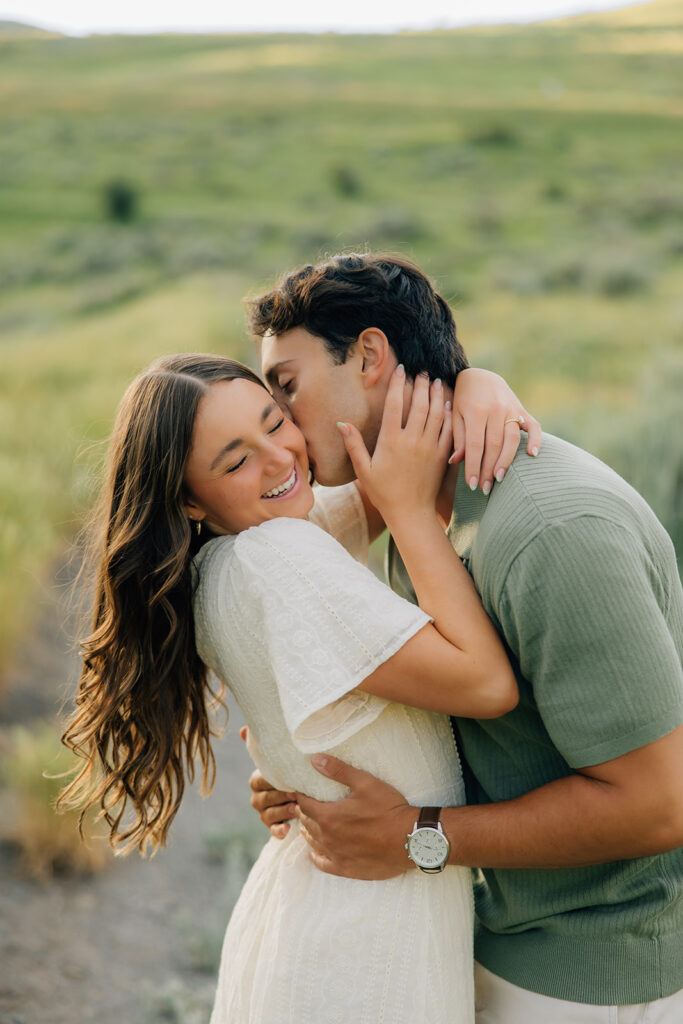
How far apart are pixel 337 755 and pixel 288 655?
0.96 feet

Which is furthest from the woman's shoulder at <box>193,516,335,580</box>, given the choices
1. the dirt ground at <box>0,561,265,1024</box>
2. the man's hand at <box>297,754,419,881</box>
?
the dirt ground at <box>0,561,265,1024</box>

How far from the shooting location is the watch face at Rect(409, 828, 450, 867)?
1.87 meters

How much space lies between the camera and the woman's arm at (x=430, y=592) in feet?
5.90

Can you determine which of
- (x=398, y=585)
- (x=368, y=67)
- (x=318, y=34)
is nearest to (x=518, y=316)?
(x=398, y=585)

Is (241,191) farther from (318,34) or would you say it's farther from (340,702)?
(318,34)

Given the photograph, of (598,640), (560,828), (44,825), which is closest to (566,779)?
(560,828)

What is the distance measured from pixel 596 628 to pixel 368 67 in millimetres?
84184

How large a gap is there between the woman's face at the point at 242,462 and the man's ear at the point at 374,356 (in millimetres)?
253

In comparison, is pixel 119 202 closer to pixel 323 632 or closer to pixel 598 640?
pixel 323 632

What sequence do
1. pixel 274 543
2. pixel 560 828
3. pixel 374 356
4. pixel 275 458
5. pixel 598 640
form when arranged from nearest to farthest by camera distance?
pixel 598 640 → pixel 560 828 → pixel 274 543 → pixel 275 458 → pixel 374 356

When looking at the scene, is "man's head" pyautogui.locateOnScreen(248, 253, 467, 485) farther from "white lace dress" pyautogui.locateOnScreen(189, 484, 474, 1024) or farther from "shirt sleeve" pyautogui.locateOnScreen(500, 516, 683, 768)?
"shirt sleeve" pyautogui.locateOnScreen(500, 516, 683, 768)

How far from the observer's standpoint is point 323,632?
1.83 metres

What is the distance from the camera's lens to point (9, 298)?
24.5 metres

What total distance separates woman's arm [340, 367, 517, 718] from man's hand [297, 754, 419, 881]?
22 cm
